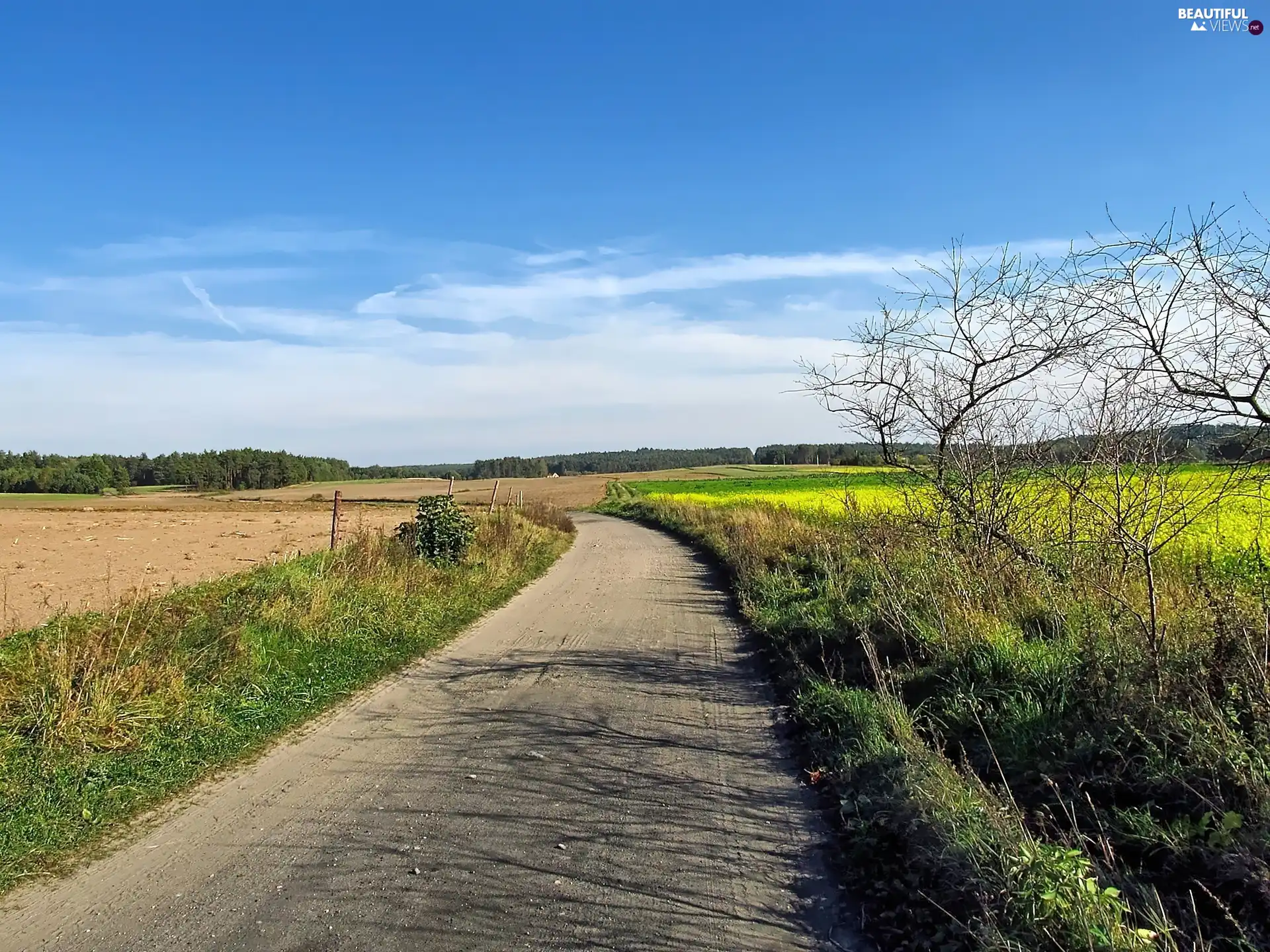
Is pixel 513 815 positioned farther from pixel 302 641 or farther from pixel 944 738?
pixel 302 641

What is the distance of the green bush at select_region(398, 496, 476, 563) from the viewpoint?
14.3 m

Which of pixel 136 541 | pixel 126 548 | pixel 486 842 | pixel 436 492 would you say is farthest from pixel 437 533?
pixel 436 492

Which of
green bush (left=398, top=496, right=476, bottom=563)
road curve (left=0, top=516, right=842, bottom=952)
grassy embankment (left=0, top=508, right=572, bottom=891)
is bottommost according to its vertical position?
road curve (left=0, top=516, right=842, bottom=952)

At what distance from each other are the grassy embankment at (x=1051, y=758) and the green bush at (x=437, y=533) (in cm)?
785

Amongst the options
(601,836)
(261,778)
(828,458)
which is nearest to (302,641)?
(261,778)

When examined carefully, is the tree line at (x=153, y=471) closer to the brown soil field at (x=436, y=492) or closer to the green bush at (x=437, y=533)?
the brown soil field at (x=436, y=492)

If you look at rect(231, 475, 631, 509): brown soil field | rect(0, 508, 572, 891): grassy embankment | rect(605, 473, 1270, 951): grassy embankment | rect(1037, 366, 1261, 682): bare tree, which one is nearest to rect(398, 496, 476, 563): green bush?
rect(0, 508, 572, 891): grassy embankment

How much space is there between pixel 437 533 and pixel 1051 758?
11.5m

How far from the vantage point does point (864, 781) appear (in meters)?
4.83

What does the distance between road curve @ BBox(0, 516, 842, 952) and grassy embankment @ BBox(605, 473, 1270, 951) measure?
0.46 meters

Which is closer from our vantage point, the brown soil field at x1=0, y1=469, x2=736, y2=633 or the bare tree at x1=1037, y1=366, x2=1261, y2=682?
the bare tree at x1=1037, y1=366, x2=1261, y2=682

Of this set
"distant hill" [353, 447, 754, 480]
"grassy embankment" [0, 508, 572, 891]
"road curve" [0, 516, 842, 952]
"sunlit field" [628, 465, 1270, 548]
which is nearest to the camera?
"road curve" [0, 516, 842, 952]

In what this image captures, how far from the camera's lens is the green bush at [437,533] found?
46.8ft

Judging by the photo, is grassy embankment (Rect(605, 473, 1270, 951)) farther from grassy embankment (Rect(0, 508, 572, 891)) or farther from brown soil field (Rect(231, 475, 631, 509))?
brown soil field (Rect(231, 475, 631, 509))
